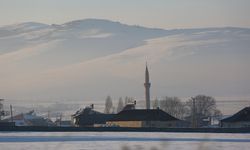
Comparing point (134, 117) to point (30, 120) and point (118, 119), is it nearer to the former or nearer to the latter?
point (118, 119)

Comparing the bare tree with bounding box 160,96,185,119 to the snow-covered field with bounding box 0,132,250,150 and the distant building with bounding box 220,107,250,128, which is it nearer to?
the distant building with bounding box 220,107,250,128

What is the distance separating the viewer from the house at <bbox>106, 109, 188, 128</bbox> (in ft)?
261

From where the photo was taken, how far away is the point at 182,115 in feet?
401

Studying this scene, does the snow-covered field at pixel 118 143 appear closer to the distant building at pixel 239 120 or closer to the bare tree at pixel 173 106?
the distant building at pixel 239 120

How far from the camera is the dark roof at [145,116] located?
264ft

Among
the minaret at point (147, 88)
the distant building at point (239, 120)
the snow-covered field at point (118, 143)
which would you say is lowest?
the snow-covered field at point (118, 143)

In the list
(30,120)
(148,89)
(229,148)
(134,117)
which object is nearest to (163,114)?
(134,117)

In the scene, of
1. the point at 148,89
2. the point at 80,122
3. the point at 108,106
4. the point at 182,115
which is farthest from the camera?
the point at 108,106

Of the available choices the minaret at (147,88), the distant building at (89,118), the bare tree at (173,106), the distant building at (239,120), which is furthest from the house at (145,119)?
the bare tree at (173,106)

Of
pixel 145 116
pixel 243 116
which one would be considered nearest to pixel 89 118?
pixel 145 116

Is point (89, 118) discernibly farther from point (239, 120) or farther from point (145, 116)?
point (239, 120)

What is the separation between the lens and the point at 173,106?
411ft

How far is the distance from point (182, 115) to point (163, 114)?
4133cm

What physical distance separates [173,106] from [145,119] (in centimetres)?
4563
